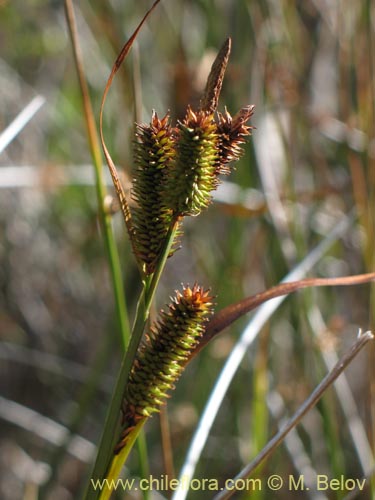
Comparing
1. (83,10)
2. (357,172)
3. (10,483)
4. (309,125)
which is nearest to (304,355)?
(357,172)

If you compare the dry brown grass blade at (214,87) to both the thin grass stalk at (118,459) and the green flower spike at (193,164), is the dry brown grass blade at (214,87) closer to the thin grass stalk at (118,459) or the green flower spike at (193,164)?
the green flower spike at (193,164)

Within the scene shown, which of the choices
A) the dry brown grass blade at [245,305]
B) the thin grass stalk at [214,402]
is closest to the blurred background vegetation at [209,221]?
the thin grass stalk at [214,402]

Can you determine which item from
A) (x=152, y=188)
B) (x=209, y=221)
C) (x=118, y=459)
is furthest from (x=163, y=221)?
(x=209, y=221)

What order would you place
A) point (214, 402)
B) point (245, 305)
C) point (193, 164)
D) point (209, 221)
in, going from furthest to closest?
1. point (209, 221)
2. point (214, 402)
3. point (245, 305)
4. point (193, 164)

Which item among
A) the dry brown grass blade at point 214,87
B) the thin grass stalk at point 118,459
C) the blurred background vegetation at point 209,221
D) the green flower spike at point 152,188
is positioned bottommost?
the thin grass stalk at point 118,459

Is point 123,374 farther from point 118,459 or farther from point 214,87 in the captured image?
point 214,87

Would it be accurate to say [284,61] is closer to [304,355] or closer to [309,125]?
[309,125]
